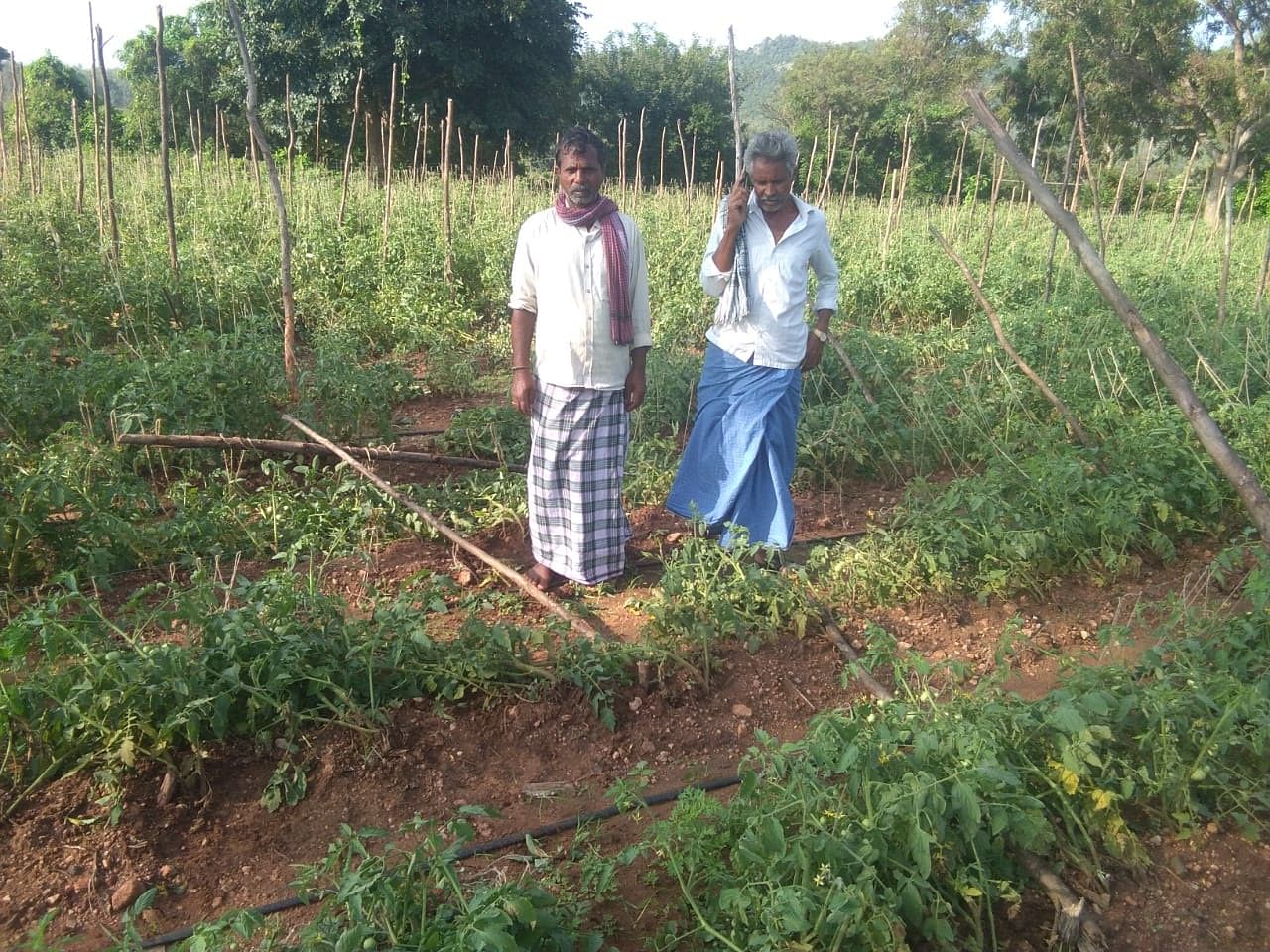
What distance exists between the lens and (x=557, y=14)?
17.6 m

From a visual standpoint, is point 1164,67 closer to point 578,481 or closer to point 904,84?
point 904,84

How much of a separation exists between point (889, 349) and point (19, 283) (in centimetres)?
551

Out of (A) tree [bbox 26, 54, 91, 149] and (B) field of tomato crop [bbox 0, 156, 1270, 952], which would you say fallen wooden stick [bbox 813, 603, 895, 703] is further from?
(A) tree [bbox 26, 54, 91, 149]

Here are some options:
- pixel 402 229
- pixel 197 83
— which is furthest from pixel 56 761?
pixel 197 83

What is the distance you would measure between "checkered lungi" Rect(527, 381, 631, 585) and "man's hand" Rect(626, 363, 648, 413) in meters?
0.03

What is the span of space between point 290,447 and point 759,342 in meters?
2.19

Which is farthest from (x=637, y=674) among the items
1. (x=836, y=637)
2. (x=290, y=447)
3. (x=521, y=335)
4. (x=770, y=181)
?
(x=290, y=447)

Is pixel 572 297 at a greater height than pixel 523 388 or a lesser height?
greater

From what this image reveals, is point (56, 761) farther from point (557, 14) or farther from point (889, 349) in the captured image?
point (557, 14)

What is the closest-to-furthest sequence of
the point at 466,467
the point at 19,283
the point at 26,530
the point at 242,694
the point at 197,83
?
the point at 242,694
the point at 26,530
the point at 466,467
the point at 19,283
the point at 197,83

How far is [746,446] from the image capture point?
349 centimetres

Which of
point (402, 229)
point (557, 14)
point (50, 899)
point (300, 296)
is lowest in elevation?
point (50, 899)

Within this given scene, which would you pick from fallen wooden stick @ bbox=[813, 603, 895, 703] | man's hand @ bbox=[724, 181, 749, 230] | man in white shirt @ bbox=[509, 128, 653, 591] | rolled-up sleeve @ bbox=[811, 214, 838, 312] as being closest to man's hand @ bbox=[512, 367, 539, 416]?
man in white shirt @ bbox=[509, 128, 653, 591]

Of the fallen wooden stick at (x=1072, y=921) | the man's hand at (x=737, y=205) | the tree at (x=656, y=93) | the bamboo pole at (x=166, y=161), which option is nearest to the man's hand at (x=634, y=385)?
the man's hand at (x=737, y=205)
